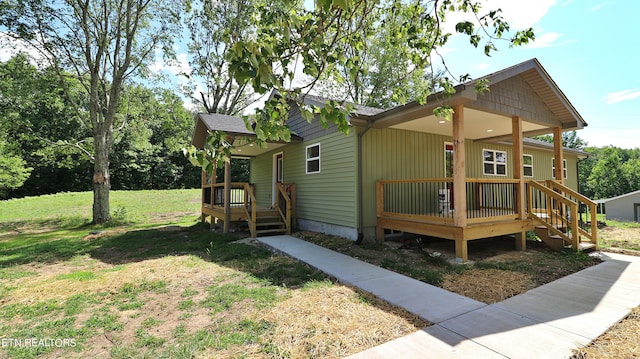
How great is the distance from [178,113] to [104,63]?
4630 mm

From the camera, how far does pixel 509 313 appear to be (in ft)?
10.9

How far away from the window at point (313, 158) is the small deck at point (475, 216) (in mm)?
2386

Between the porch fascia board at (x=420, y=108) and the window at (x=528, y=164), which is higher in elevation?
the porch fascia board at (x=420, y=108)

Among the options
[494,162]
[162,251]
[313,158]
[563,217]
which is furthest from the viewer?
[494,162]

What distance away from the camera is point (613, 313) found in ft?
10.8

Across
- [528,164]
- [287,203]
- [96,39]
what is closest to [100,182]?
[96,39]

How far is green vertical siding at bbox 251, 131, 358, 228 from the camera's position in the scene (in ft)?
24.8

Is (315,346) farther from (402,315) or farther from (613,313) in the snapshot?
(613,313)

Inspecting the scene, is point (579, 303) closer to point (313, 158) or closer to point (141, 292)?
point (141, 292)

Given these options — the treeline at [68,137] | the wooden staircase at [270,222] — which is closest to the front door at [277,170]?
the wooden staircase at [270,222]

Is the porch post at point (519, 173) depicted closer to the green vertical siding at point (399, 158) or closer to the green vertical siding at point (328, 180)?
the green vertical siding at point (399, 158)

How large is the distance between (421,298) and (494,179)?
13.5 feet

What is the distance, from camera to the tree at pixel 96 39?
37.0ft

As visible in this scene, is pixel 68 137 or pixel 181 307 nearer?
pixel 181 307
